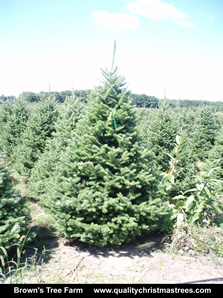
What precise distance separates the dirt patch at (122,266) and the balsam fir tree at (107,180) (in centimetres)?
30

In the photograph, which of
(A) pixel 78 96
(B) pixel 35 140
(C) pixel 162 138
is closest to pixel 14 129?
(B) pixel 35 140

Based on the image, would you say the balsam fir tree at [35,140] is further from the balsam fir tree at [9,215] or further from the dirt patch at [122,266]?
the dirt patch at [122,266]

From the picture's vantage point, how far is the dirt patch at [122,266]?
128 inches

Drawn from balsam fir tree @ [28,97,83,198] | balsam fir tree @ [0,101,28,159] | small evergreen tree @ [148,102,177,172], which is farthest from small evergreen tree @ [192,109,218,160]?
balsam fir tree @ [0,101,28,159]

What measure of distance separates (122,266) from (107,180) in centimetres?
146

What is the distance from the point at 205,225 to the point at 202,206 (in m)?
0.41

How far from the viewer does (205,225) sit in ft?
14.8

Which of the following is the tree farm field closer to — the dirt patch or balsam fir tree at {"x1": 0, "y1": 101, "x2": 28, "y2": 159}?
the dirt patch

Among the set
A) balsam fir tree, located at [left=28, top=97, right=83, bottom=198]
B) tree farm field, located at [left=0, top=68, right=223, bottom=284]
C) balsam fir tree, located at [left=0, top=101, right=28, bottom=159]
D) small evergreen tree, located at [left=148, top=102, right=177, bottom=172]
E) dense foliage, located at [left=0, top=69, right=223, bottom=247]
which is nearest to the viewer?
tree farm field, located at [left=0, top=68, right=223, bottom=284]

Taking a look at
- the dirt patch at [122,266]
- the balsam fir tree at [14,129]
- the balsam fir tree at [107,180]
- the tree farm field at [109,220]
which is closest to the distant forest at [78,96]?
the balsam fir tree at [107,180]

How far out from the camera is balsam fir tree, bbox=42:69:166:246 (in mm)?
3746

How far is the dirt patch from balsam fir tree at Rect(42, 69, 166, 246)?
1.00 feet

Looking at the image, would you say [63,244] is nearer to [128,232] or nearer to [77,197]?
[77,197]

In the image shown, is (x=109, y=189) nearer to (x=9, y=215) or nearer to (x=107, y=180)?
(x=107, y=180)
